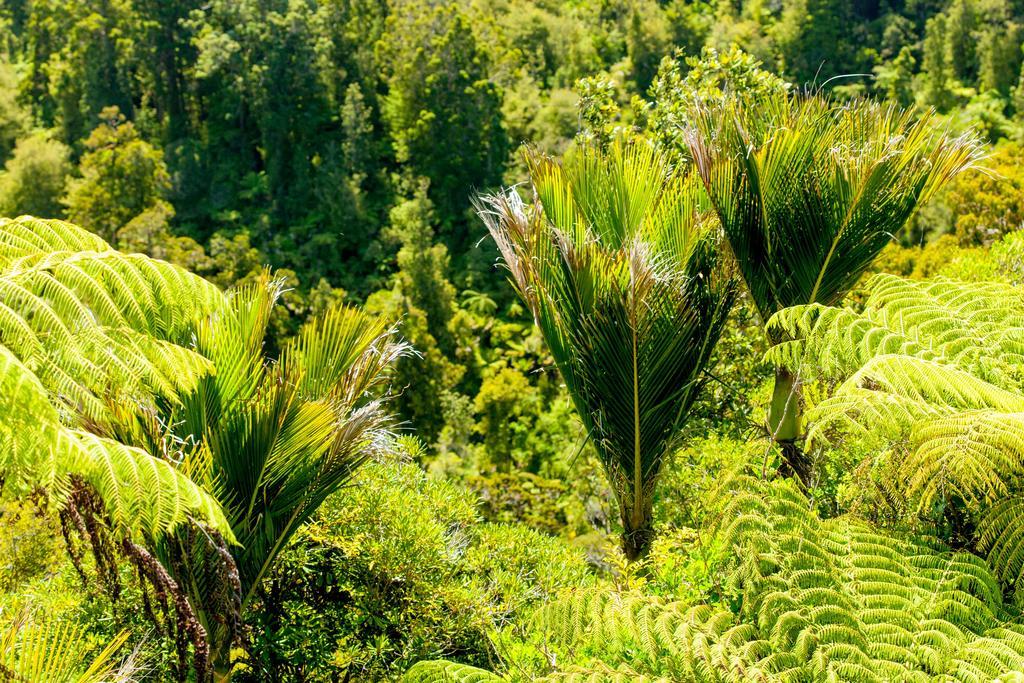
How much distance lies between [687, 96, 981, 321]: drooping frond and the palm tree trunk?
40 cm

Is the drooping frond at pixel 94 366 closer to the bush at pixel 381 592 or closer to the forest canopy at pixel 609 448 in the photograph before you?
the forest canopy at pixel 609 448

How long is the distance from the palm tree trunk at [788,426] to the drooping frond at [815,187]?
0.40 metres

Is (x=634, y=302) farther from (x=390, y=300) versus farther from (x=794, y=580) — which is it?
(x=390, y=300)

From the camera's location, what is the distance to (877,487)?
347 cm

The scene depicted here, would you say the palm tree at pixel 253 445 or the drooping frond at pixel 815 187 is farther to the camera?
the drooping frond at pixel 815 187

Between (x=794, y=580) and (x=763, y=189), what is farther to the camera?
(x=763, y=189)

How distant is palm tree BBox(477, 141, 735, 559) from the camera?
12.2 ft

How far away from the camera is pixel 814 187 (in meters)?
4.12

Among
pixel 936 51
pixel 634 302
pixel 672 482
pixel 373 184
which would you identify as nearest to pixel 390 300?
pixel 373 184

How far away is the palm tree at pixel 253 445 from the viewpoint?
3490mm

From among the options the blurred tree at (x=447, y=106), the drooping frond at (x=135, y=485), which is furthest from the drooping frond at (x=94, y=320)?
the blurred tree at (x=447, y=106)

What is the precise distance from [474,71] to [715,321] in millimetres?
30057

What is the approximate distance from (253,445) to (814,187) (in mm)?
2762

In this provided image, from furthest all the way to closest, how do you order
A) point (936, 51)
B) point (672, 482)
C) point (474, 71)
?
1. point (936, 51)
2. point (474, 71)
3. point (672, 482)
